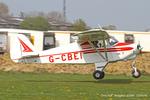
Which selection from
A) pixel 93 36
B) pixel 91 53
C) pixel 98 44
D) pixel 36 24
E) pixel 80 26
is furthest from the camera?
pixel 36 24

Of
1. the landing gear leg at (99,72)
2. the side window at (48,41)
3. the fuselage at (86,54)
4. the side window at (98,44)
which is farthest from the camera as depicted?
the side window at (48,41)

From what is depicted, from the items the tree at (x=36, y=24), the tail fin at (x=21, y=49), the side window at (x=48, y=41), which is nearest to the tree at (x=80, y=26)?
the tree at (x=36, y=24)

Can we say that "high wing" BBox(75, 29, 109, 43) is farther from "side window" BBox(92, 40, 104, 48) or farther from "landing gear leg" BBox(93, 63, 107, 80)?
"landing gear leg" BBox(93, 63, 107, 80)

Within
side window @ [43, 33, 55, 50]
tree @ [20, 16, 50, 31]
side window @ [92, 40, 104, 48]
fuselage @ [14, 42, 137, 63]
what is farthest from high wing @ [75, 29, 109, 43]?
tree @ [20, 16, 50, 31]

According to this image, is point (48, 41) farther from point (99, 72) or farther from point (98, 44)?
point (98, 44)

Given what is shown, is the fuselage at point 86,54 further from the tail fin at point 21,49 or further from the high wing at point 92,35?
the high wing at point 92,35

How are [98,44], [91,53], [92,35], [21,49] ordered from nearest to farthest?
[92,35]
[98,44]
[91,53]
[21,49]

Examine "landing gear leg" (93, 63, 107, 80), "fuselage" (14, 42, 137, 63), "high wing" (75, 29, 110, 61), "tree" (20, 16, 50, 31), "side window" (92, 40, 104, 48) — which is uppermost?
"tree" (20, 16, 50, 31)

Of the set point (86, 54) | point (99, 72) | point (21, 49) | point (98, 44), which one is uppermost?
point (98, 44)

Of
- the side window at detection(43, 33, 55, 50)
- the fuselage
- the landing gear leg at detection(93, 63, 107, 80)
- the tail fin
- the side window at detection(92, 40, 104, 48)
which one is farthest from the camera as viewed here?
the side window at detection(43, 33, 55, 50)

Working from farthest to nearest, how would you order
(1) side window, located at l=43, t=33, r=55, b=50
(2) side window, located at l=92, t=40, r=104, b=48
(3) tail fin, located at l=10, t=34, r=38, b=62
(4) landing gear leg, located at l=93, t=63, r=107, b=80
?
(1) side window, located at l=43, t=33, r=55, b=50 → (3) tail fin, located at l=10, t=34, r=38, b=62 → (4) landing gear leg, located at l=93, t=63, r=107, b=80 → (2) side window, located at l=92, t=40, r=104, b=48

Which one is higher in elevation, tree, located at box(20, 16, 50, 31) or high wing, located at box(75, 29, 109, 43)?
tree, located at box(20, 16, 50, 31)

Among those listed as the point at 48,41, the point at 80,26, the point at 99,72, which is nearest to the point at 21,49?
the point at 99,72

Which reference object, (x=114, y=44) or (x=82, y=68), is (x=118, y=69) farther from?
(x=114, y=44)
